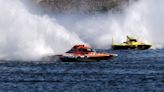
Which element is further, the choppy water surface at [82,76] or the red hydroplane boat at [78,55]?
the red hydroplane boat at [78,55]

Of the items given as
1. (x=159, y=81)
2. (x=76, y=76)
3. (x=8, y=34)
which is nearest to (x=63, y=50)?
(x=8, y=34)

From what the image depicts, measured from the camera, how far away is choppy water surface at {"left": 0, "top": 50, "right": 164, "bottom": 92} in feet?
165

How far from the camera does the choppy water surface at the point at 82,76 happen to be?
50312 millimetres

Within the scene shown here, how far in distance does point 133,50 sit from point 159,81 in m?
49.4

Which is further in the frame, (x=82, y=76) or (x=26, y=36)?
(x=26, y=36)

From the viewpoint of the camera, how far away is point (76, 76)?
58.2m

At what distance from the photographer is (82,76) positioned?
58.2 meters

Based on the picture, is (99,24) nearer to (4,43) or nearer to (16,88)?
(4,43)

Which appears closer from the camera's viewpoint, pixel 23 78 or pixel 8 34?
pixel 23 78

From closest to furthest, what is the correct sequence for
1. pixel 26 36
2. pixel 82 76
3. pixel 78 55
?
pixel 82 76
pixel 78 55
pixel 26 36

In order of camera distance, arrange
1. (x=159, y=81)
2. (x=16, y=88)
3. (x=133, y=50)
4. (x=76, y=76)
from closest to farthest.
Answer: (x=16, y=88) < (x=159, y=81) < (x=76, y=76) < (x=133, y=50)

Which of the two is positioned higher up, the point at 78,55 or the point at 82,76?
the point at 78,55

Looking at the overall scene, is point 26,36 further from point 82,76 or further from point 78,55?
point 82,76

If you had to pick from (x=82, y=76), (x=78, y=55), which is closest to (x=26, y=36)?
(x=78, y=55)
